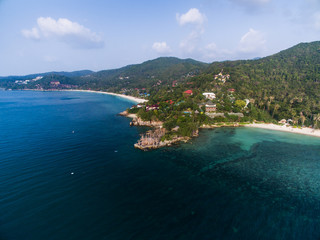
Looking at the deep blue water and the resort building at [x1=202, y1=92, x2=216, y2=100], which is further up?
the resort building at [x1=202, y1=92, x2=216, y2=100]

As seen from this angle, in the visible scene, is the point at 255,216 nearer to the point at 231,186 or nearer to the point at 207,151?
the point at 231,186

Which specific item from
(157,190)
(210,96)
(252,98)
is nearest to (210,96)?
(210,96)

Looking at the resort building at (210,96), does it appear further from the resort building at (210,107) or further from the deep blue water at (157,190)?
the deep blue water at (157,190)

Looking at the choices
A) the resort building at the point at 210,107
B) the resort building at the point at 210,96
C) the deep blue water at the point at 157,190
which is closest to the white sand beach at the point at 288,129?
the deep blue water at the point at 157,190

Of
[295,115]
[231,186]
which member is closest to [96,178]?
[231,186]

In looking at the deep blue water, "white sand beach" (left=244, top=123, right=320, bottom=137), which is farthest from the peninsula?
the deep blue water

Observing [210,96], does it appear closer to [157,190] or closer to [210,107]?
[210,107]

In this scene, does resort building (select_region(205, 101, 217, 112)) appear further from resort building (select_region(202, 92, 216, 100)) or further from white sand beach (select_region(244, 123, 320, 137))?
white sand beach (select_region(244, 123, 320, 137))

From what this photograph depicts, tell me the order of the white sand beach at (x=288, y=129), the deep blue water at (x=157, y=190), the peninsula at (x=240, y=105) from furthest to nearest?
the peninsula at (x=240, y=105)
the white sand beach at (x=288, y=129)
the deep blue water at (x=157, y=190)
